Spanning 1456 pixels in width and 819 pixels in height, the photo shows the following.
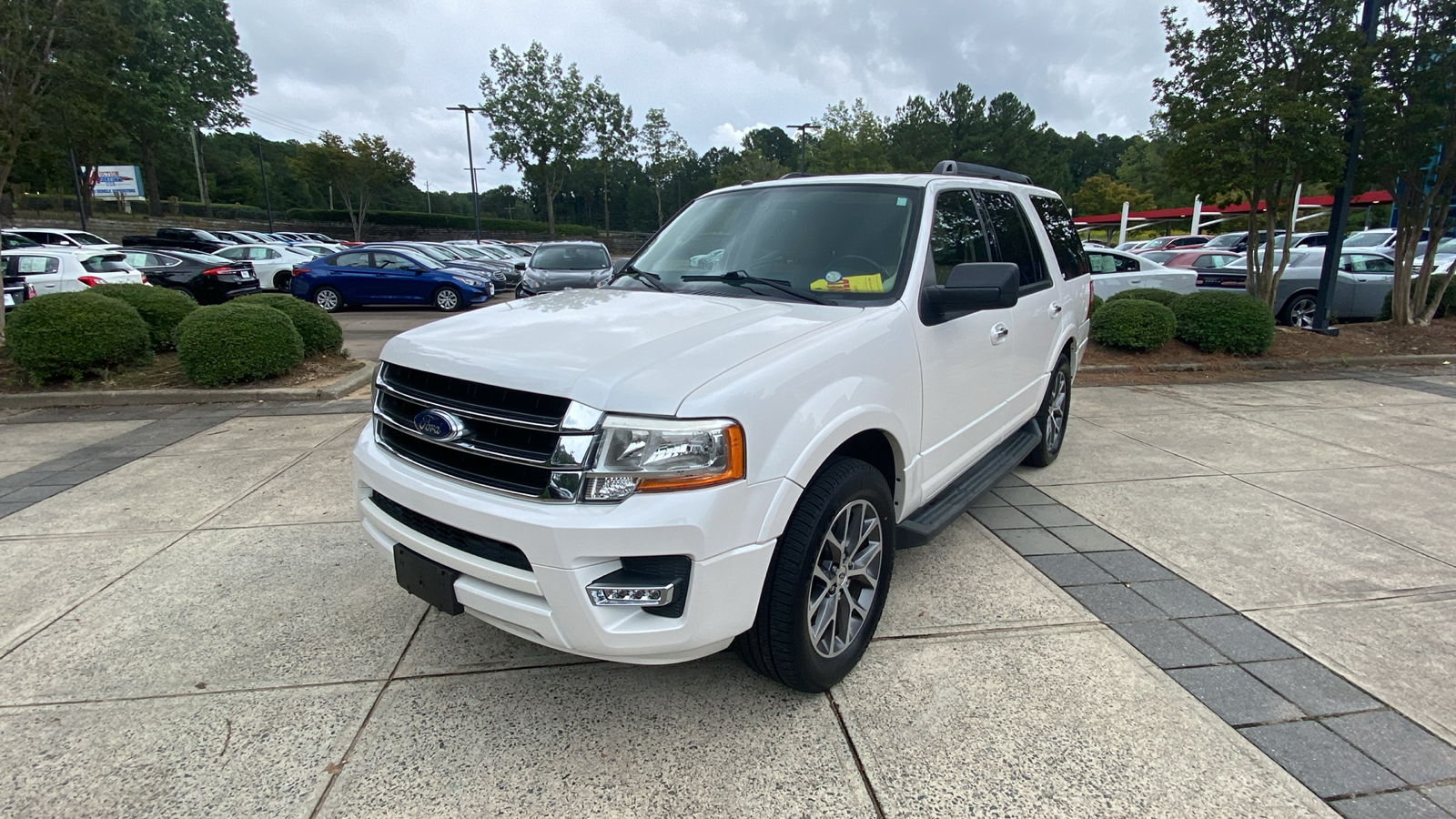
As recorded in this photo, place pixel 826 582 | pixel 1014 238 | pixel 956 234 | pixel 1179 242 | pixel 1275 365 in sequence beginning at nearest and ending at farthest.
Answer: pixel 826 582
pixel 956 234
pixel 1014 238
pixel 1275 365
pixel 1179 242

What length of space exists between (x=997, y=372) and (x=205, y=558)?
13.8 feet

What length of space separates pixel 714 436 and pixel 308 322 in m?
7.97

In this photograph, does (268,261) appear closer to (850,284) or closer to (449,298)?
(449,298)

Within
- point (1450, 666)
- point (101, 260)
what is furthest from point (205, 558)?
point (101, 260)

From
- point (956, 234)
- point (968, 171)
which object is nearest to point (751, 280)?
point (956, 234)

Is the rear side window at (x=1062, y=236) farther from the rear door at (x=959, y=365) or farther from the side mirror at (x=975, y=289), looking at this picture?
the side mirror at (x=975, y=289)

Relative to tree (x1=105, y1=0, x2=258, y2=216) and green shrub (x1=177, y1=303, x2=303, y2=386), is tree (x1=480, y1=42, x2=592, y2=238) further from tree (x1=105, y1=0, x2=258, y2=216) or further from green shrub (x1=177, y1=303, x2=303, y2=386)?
green shrub (x1=177, y1=303, x2=303, y2=386)

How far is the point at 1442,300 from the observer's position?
11.9 meters

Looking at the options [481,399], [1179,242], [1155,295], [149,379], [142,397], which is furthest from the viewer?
[1179,242]

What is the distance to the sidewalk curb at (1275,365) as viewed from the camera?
8.83 m

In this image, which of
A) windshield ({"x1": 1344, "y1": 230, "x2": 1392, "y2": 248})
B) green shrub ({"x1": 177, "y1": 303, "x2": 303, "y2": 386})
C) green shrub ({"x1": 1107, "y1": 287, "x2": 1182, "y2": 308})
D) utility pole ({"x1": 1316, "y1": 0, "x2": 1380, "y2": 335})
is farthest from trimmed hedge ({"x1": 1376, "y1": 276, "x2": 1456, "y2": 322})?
green shrub ({"x1": 177, "y1": 303, "x2": 303, "y2": 386})

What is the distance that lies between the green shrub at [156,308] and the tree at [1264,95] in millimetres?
12704

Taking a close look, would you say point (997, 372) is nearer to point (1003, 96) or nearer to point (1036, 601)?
point (1036, 601)

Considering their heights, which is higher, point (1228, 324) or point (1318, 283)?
point (1318, 283)
